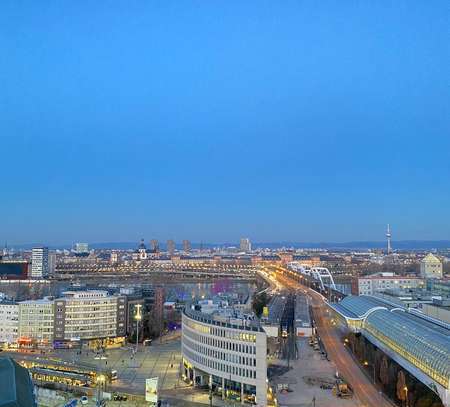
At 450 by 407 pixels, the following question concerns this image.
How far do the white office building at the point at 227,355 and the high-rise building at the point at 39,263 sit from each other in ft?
193

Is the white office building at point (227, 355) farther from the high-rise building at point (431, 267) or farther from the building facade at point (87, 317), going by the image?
the high-rise building at point (431, 267)

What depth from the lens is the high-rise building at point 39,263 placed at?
237 ft

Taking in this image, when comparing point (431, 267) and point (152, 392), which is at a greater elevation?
point (431, 267)

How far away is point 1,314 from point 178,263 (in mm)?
78252

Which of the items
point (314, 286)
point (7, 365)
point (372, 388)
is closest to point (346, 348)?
point (372, 388)

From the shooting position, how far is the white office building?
50.8 ft

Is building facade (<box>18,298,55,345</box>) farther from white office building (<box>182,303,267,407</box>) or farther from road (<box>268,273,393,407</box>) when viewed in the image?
road (<box>268,273,393,407</box>)

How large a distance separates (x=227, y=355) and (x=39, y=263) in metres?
63.5

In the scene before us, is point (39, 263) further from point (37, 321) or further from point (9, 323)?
point (37, 321)

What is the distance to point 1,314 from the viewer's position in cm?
2748

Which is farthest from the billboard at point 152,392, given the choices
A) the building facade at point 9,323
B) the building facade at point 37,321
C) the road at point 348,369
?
the building facade at point 9,323

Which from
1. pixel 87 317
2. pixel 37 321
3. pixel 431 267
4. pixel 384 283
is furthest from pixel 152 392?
pixel 431 267

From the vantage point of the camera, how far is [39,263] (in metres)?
73.6

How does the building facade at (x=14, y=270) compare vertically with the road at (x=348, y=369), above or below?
above
